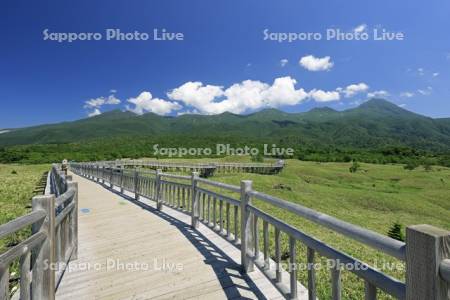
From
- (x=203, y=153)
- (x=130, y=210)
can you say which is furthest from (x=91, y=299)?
(x=203, y=153)

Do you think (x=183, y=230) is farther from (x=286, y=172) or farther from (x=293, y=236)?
(x=286, y=172)

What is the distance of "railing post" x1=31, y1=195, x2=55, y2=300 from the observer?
9.12 feet

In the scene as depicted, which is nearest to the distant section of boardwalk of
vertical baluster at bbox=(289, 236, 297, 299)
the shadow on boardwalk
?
the shadow on boardwalk

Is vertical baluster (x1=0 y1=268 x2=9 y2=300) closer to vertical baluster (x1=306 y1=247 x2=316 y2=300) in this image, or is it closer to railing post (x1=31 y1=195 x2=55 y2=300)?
railing post (x1=31 y1=195 x2=55 y2=300)

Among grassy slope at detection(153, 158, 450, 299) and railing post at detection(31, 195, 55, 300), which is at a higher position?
railing post at detection(31, 195, 55, 300)

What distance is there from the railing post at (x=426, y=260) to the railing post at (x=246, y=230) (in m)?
2.83

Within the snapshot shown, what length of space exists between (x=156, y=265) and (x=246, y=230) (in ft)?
5.19

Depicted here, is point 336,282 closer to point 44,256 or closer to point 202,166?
point 44,256

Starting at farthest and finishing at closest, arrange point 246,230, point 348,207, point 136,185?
point 348,207
point 136,185
point 246,230

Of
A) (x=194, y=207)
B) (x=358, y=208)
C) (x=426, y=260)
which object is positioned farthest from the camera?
(x=358, y=208)

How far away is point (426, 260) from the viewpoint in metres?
1.52

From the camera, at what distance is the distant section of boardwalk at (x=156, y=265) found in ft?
12.6

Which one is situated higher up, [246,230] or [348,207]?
[246,230]

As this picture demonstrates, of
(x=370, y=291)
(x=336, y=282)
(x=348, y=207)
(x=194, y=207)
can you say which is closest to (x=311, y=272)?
(x=336, y=282)
